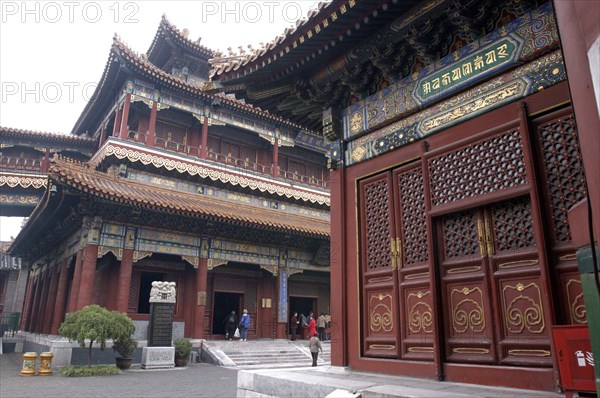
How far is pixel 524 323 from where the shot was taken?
4.38 metres

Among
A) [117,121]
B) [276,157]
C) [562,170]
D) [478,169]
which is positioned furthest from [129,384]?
[276,157]

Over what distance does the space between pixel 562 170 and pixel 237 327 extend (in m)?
15.9

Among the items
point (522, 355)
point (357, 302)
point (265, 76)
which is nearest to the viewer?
point (522, 355)

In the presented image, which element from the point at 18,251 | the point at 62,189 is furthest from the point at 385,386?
the point at 18,251

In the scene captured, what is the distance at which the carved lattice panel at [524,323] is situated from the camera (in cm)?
422

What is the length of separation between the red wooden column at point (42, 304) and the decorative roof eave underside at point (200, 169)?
635 centimetres

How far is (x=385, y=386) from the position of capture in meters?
4.43

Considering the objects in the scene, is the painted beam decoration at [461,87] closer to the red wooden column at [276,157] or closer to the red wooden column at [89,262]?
the red wooden column at [89,262]

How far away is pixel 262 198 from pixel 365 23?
609 inches

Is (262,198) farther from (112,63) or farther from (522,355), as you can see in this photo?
(522,355)

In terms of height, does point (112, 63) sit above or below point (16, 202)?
above

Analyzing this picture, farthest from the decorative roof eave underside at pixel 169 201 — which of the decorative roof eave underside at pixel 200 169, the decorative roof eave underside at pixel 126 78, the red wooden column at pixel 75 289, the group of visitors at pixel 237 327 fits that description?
the decorative roof eave underside at pixel 126 78

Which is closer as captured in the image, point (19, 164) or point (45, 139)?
point (19, 164)

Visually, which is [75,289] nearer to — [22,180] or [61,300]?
[61,300]
